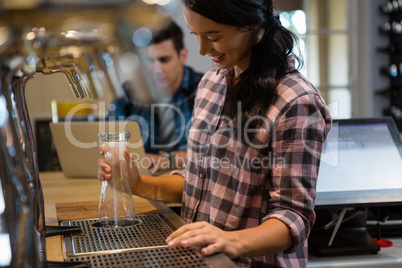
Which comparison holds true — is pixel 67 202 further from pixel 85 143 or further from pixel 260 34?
pixel 260 34

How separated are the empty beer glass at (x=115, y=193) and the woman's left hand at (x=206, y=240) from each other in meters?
0.23

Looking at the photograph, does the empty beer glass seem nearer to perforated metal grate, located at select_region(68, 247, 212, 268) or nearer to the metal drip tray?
the metal drip tray

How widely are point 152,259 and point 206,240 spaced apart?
4.3 inches

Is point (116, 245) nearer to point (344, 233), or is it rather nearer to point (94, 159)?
point (344, 233)

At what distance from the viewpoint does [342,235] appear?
159cm

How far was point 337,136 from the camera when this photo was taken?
1669 mm

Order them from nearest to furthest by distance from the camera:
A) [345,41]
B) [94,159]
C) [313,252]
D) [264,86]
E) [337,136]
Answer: [264,86] < [313,252] < [337,136] < [94,159] < [345,41]

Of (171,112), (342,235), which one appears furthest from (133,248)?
(171,112)

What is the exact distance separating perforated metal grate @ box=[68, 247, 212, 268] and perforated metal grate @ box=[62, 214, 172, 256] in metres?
0.04

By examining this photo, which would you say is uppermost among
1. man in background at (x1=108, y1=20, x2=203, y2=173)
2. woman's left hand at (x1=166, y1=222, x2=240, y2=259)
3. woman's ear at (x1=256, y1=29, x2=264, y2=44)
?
woman's ear at (x1=256, y1=29, x2=264, y2=44)

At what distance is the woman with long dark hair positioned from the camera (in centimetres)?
109

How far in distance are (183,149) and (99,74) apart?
7.46 ft

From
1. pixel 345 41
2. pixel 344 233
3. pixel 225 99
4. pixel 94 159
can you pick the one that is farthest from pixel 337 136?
pixel 345 41

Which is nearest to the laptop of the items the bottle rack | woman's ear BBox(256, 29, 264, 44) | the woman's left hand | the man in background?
the man in background
